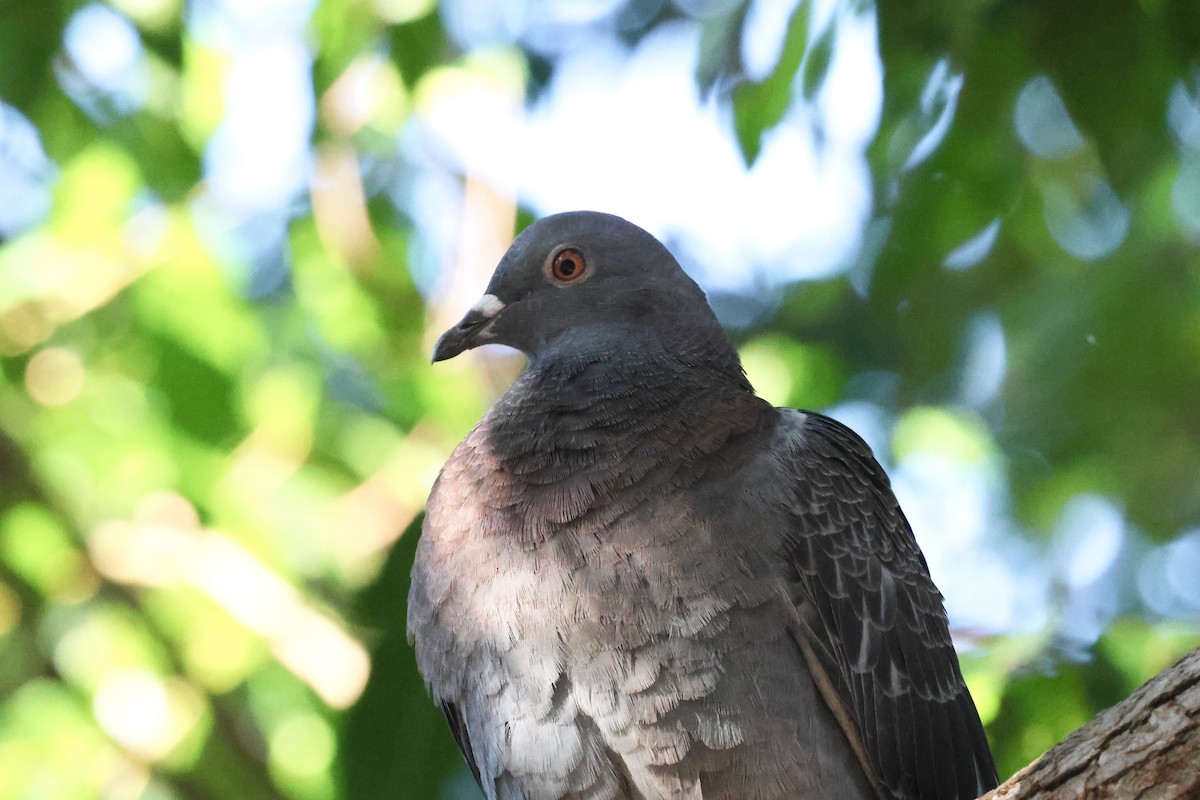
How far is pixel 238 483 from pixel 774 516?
279 centimetres

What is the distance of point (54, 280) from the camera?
5207 millimetres

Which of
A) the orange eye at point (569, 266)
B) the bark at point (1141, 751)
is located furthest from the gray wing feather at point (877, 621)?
the bark at point (1141, 751)

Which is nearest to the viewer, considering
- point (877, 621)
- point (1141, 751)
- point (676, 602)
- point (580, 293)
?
point (1141, 751)

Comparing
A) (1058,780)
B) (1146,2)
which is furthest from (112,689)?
(1146,2)

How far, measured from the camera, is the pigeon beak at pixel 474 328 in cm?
376

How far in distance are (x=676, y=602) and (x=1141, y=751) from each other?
1.21 metres

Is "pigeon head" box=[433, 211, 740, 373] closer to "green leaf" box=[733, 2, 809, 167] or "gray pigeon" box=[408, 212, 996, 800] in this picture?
"gray pigeon" box=[408, 212, 996, 800]

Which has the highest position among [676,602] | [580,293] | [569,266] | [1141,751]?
[569,266]

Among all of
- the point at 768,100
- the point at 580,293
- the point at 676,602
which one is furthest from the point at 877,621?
the point at 768,100

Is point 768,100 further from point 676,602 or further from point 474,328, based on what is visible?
point 676,602

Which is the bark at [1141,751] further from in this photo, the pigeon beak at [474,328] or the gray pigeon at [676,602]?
the pigeon beak at [474,328]

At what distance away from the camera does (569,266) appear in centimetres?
380

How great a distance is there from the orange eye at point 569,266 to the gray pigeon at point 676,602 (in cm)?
29

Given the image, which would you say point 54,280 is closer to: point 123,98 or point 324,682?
point 123,98
